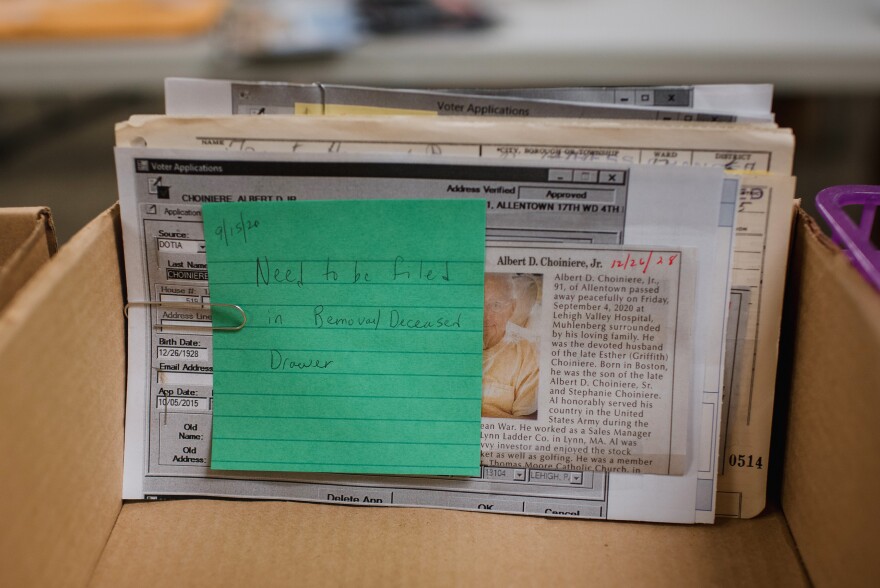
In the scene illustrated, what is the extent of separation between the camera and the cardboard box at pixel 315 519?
383 millimetres

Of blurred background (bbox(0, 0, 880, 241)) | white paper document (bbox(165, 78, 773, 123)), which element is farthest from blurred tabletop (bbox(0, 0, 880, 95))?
white paper document (bbox(165, 78, 773, 123))

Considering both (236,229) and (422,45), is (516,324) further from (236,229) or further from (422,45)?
(422,45)

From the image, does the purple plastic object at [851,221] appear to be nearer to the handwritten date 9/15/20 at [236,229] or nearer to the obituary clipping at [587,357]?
the obituary clipping at [587,357]

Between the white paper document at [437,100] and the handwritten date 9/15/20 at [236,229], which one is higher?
the white paper document at [437,100]

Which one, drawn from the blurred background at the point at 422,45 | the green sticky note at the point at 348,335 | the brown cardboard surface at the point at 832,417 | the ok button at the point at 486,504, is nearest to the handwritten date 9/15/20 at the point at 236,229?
the green sticky note at the point at 348,335

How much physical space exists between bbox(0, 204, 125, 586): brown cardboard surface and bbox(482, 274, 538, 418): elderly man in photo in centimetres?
25

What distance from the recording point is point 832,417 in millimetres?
418

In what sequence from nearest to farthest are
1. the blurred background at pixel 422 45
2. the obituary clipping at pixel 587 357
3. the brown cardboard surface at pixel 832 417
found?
the brown cardboard surface at pixel 832 417
the obituary clipping at pixel 587 357
the blurred background at pixel 422 45

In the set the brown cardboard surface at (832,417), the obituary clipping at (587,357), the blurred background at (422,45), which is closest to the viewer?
the brown cardboard surface at (832,417)

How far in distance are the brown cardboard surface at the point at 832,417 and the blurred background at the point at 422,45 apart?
0.67 m

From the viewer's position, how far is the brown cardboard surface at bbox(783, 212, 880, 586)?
368mm

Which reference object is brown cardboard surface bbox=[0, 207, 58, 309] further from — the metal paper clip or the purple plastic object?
the purple plastic object

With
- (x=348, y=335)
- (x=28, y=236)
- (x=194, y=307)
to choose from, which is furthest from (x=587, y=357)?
(x=28, y=236)

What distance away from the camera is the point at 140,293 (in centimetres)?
50
